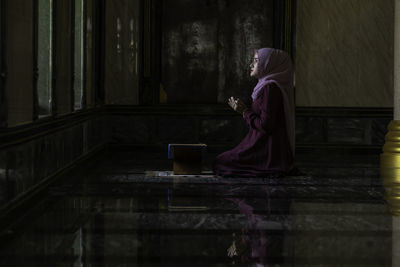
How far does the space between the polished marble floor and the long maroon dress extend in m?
0.17

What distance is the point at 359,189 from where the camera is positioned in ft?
21.1

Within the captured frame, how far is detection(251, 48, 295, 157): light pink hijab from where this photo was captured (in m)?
7.14

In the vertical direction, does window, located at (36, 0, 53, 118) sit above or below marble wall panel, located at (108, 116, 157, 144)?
above

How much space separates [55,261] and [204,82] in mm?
7288

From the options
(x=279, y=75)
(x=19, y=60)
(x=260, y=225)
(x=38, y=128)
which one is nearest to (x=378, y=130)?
(x=279, y=75)

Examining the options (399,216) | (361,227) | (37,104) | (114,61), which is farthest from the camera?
(114,61)

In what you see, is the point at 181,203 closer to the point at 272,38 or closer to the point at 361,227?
the point at 361,227

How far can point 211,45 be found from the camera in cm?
1057

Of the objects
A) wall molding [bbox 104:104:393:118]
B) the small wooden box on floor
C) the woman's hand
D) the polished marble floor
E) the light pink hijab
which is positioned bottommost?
the polished marble floor

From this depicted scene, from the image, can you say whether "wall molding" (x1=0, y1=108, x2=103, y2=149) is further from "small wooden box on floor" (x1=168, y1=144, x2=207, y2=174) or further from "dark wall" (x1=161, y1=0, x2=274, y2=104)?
"dark wall" (x1=161, y1=0, x2=274, y2=104)

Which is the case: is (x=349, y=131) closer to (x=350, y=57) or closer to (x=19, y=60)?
(x=350, y=57)

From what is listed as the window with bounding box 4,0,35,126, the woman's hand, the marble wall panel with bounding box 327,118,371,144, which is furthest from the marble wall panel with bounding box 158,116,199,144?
the window with bounding box 4,0,35,126

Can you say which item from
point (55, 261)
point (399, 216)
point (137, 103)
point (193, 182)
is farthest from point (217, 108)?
point (55, 261)

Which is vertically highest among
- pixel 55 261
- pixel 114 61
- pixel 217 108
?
pixel 114 61
